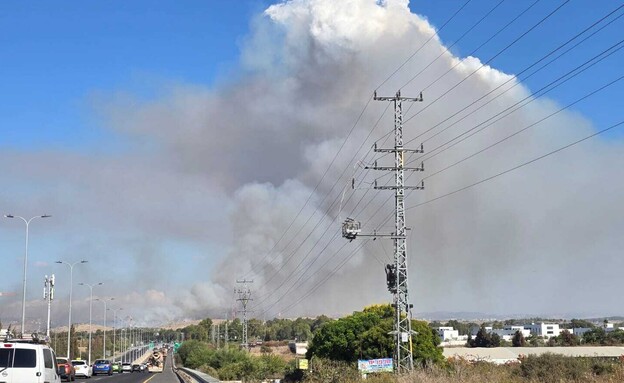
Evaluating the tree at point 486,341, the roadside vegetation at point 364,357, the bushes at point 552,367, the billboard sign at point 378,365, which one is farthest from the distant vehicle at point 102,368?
the tree at point 486,341

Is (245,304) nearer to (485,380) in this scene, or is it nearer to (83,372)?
(83,372)

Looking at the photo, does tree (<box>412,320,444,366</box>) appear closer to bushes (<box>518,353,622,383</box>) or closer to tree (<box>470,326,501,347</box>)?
bushes (<box>518,353,622,383</box>)

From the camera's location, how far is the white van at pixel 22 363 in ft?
70.2

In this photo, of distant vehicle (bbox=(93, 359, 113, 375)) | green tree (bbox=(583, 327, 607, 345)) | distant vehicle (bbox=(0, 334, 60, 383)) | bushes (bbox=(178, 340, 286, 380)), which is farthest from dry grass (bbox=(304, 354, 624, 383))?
green tree (bbox=(583, 327, 607, 345))

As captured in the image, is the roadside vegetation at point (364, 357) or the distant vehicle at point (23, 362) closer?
the distant vehicle at point (23, 362)

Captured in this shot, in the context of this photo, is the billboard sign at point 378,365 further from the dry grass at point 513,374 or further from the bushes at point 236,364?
the bushes at point 236,364

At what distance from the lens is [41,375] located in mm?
21688

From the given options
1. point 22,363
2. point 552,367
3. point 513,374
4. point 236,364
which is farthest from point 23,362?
point 236,364

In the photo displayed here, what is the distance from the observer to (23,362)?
21.7 metres

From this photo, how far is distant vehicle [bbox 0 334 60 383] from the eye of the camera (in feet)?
70.2

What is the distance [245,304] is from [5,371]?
3973 inches

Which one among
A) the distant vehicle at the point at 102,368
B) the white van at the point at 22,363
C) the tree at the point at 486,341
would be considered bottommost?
the tree at the point at 486,341

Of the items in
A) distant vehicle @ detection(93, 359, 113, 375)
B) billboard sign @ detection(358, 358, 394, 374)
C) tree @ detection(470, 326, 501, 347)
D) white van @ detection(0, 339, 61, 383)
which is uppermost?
white van @ detection(0, 339, 61, 383)

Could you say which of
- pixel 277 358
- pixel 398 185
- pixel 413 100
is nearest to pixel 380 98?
pixel 413 100
